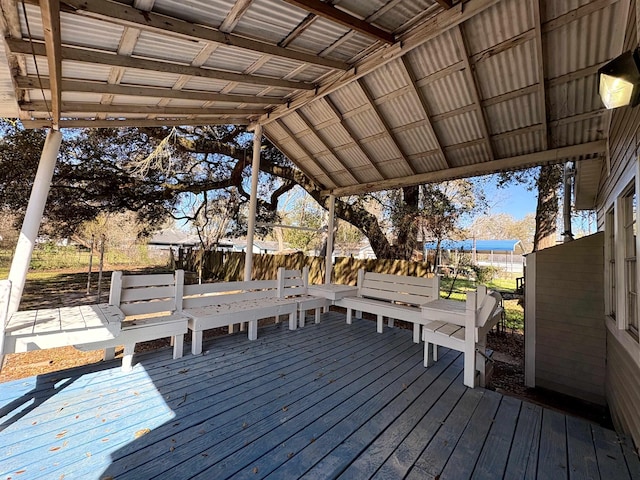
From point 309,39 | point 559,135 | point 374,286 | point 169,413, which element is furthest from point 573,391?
point 309,39

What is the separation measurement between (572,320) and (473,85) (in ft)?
10.8

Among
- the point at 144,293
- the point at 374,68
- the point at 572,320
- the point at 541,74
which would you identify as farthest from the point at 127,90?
the point at 572,320

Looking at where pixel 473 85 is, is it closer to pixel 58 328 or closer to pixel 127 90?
pixel 127 90

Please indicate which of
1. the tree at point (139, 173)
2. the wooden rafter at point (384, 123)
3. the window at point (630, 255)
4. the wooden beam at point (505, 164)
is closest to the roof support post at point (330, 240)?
the wooden beam at point (505, 164)

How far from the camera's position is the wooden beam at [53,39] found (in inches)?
67.3

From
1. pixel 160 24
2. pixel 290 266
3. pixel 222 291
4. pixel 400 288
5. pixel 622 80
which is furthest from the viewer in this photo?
pixel 290 266

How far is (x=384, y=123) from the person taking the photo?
4.14 m

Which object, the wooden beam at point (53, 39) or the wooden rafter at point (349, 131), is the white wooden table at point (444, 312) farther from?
the wooden beam at point (53, 39)

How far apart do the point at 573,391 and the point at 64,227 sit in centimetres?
1214

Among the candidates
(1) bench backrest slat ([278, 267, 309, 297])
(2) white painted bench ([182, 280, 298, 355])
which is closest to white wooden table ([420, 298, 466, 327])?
(2) white painted bench ([182, 280, 298, 355])

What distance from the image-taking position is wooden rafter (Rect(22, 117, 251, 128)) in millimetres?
3251

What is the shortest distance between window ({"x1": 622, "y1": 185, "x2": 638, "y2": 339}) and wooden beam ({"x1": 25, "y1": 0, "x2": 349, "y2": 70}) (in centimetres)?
336

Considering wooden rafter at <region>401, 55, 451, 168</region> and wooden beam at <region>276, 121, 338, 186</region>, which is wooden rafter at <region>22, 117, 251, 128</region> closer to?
wooden beam at <region>276, 121, 338, 186</region>

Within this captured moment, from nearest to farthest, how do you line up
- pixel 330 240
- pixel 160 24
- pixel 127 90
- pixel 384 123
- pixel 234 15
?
pixel 160 24
pixel 234 15
pixel 127 90
pixel 384 123
pixel 330 240
